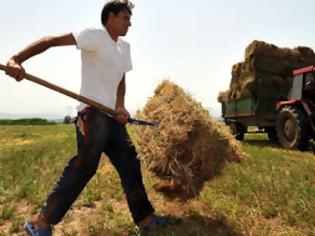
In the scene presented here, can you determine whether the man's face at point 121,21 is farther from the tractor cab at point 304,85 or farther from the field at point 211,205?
the tractor cab at point 304,85

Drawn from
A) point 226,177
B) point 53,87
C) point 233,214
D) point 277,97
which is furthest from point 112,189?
point 277,97

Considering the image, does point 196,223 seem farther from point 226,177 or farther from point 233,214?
point 226,177

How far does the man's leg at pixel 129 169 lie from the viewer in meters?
4.39

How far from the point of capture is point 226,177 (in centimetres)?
613

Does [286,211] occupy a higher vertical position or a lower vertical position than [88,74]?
lower

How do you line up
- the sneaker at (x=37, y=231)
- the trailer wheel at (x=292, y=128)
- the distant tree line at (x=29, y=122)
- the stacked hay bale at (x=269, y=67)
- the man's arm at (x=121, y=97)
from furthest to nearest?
the distant tree line at (x=29, y=122), the stacked hay bale at (x=269, y=67), the trailer wheel at (x=292, y=128), the man's arm at (x=121, y=97), the sneaker at (x=37, y=231)

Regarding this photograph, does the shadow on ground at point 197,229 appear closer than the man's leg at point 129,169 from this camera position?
Yes

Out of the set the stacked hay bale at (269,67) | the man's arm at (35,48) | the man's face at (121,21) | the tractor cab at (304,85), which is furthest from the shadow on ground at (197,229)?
the stacked hay bale at (269,67)

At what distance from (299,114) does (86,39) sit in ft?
26.9

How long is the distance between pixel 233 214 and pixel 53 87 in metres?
2.13

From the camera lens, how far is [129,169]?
14.6 feet

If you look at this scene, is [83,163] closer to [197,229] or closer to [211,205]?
[197,229]

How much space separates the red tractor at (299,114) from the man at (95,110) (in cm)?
743

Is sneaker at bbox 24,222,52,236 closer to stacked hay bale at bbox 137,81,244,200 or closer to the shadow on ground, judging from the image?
the shadow on ground
